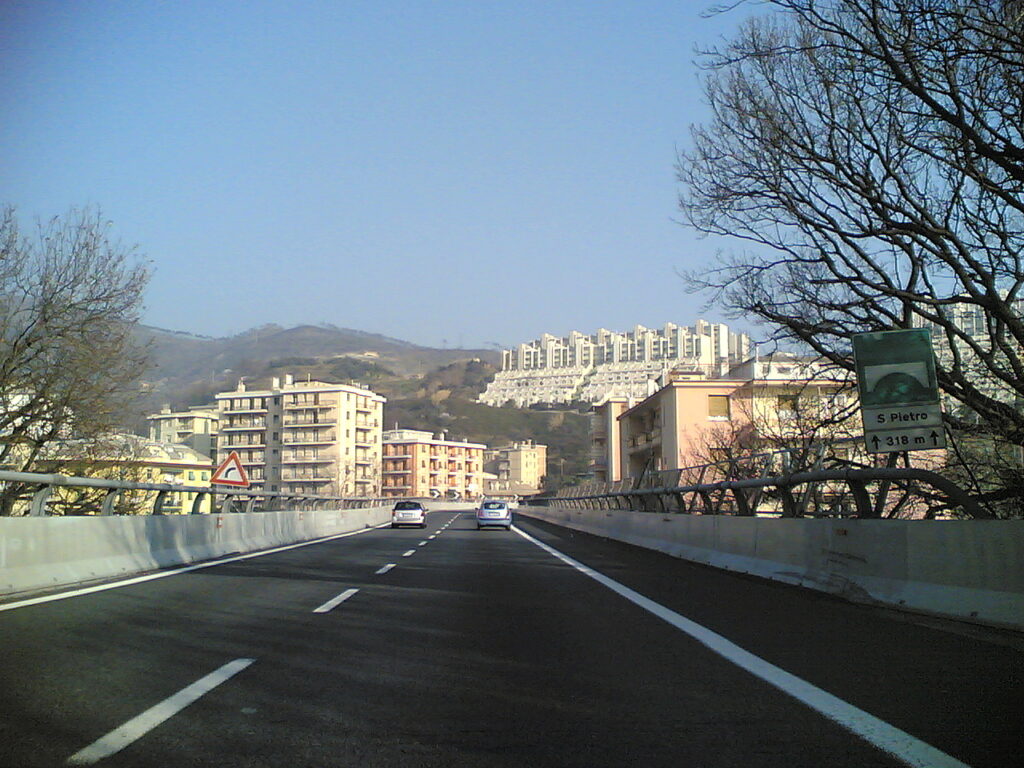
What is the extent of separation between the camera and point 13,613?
927 cm

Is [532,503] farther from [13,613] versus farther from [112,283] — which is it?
[13,613]

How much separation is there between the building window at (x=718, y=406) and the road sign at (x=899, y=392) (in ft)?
176

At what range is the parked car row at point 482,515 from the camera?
44.8 metres

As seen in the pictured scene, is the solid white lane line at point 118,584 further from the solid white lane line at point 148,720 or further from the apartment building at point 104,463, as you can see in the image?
the apartment building at point 104,463

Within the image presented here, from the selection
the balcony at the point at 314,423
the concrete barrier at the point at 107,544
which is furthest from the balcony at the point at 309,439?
the concrete barrier at the point at 107,544

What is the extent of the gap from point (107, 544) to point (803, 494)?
10196 mm

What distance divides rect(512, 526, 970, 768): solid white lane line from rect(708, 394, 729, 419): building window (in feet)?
183

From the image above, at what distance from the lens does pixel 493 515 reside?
45.1 meters

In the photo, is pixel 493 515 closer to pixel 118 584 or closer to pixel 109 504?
pixel 109 504

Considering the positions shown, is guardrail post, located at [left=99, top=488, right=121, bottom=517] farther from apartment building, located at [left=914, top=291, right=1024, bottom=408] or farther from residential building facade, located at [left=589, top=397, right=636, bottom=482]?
residential building facade, located at [left=589, top=397, right=636, bottom=482]

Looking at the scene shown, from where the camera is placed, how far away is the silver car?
1759 inches

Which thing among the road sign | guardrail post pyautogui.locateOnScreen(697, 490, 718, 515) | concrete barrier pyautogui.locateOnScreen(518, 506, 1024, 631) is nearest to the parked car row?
guardrail post pyautogui.locateOnScreen(697, 490, 718, 515)

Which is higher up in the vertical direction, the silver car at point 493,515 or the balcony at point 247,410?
the balcony at point 247,410

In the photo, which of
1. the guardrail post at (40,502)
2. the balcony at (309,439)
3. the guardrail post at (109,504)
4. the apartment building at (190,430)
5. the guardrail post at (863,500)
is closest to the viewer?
the guardrail post at (863,500)
